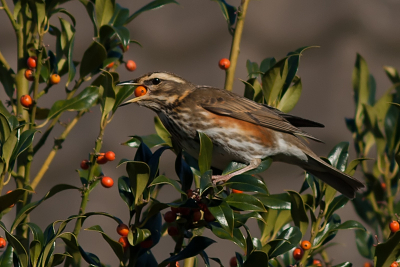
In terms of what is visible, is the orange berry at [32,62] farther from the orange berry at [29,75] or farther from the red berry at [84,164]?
the red berry at [84,164]

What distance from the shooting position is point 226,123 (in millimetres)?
2375

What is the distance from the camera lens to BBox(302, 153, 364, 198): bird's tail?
1931mm

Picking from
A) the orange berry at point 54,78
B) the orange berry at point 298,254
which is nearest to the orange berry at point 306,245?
the orange berry at point 298,254

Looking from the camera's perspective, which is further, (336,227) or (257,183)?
(336,227)

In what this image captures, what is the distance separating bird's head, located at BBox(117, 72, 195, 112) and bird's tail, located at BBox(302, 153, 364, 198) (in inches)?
27.5

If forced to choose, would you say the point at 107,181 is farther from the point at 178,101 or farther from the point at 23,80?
the point at 178,101

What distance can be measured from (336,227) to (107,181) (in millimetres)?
732

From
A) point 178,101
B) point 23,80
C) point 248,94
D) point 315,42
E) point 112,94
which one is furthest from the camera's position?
point 315,42

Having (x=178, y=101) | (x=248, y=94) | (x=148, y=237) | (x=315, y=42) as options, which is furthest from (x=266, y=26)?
(x=148, y=237)

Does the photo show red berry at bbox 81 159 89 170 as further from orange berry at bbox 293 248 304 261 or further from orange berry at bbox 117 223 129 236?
orange berry at bbox 293 248 304 261

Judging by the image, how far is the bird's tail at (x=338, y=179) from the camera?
1.93 metres

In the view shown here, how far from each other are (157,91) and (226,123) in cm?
33

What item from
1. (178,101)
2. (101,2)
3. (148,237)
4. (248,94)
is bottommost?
(148,237)

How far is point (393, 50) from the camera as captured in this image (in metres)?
3.66
